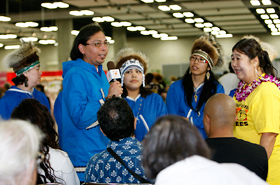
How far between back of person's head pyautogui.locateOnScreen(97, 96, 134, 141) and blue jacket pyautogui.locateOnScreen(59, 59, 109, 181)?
467mm

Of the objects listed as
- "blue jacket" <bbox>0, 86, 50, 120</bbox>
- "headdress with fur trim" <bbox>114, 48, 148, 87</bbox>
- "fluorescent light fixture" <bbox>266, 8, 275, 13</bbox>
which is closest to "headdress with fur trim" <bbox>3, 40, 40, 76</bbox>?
"blue jacket" <bbox>0, 86, 50, 120</bbox>

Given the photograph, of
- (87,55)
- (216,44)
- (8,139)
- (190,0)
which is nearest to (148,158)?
(8,139)

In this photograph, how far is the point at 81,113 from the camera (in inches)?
93.2

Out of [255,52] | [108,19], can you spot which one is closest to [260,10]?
[108,19]

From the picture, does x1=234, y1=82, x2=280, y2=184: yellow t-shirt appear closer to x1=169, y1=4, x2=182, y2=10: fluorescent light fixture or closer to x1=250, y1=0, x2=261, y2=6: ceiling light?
x1=250, y1=0, x2=261, y2=6: ceiling light

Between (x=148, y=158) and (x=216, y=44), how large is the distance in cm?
273

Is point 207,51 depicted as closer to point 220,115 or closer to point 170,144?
point 220,115

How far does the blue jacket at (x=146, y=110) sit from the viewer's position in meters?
3.13

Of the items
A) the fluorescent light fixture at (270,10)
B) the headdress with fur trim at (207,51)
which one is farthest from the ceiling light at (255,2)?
the headdress with fur trim at (207,51)

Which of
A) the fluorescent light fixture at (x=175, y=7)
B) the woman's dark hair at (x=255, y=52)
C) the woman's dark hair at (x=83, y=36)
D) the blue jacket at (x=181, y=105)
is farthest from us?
the fluorescent light fixture at (x=175, y=7)

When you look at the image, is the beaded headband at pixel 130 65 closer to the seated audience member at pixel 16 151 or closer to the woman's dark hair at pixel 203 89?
the woman's dark hair at pixel 203 89

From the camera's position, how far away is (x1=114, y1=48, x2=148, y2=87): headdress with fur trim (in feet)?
10.9

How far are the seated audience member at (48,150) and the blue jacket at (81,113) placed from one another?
0.42 meters

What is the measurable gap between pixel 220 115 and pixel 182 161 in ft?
2.84
